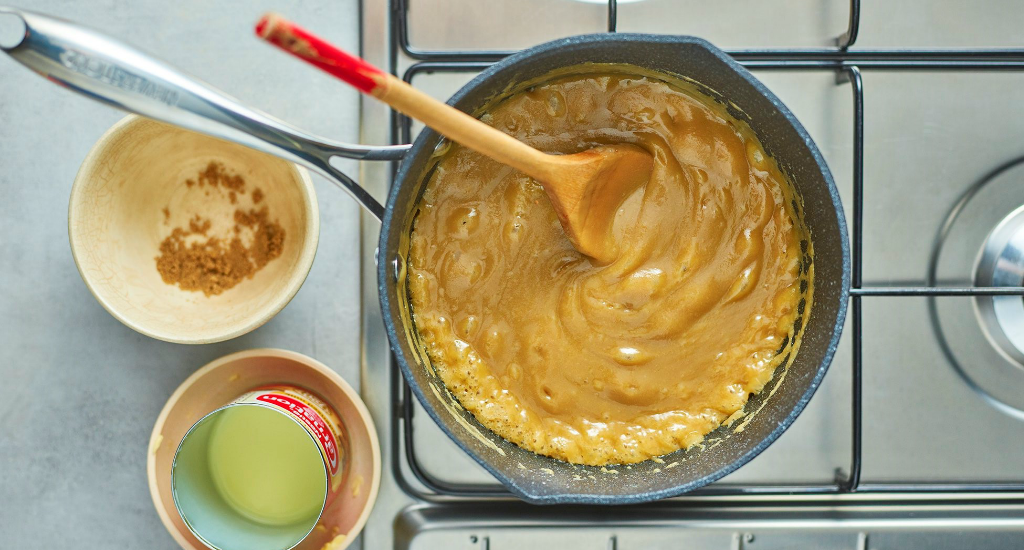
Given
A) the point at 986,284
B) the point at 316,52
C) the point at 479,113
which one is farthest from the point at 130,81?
the point at 986,284

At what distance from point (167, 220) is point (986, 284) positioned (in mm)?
916

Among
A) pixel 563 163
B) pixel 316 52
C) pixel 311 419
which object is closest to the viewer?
pixel 316 52

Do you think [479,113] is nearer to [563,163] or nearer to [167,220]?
[563,163]

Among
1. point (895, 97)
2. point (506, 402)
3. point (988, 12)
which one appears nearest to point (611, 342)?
point (506, 402)

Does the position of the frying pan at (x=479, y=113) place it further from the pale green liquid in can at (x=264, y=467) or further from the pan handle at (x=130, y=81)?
the pale green liquid in can at (x=264, y=467)

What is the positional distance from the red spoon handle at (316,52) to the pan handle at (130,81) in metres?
0.12

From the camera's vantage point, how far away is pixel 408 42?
2.51 feet

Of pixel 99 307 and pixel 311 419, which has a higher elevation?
pixel 99 307

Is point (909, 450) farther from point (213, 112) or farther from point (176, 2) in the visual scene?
point (176, 2)

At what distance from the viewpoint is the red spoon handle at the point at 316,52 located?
38 centimetres

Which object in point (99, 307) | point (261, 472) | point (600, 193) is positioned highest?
point (600, 193)

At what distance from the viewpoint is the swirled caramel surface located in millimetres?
677

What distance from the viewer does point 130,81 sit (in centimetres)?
50

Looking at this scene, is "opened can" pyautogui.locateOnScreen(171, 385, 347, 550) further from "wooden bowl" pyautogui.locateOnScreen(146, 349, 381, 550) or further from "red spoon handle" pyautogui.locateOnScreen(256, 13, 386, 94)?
"red spoon handle" pyautogui.locateOnScreen(256, 13, 386, 94)
